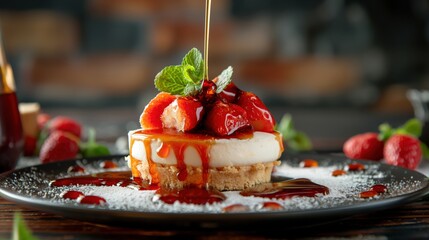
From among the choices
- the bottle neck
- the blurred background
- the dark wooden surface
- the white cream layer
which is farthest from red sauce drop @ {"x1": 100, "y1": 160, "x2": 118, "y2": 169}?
the blurred background

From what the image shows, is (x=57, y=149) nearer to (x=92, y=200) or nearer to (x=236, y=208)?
(x=92, y=200)

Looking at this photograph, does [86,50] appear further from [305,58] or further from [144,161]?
[144,161]

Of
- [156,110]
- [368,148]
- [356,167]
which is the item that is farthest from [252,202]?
[368,148]

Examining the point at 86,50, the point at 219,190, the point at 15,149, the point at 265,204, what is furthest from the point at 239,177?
the point at 86,50

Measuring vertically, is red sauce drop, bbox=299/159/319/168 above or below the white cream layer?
below

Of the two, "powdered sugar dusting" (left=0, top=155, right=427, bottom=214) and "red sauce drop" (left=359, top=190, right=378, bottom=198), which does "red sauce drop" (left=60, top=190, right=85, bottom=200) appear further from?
"red sauce drop" (left=359, top=190, right=378, bottom=198)

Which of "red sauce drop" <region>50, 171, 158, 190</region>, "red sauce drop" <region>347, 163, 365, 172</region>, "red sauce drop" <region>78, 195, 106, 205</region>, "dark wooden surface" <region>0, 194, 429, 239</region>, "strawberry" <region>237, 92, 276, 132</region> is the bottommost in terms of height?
"red sauce drop" <region>347, 163, 365, 172</region>

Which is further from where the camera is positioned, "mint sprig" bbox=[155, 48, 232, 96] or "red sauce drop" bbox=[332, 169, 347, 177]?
"red sauce drop" bbox=[332, 169, 347, 177]
